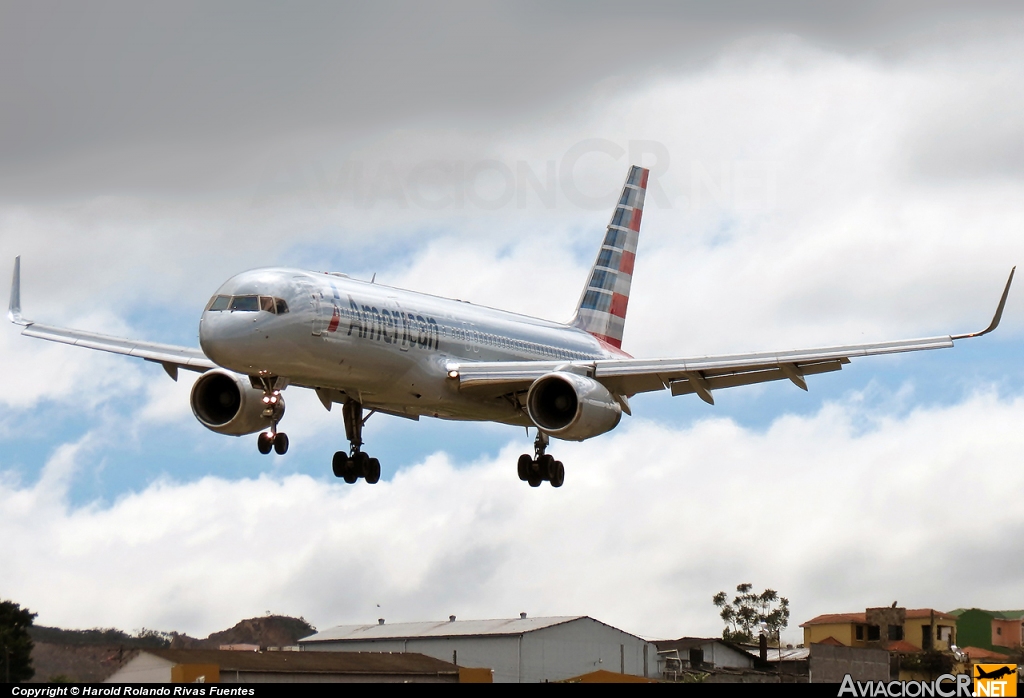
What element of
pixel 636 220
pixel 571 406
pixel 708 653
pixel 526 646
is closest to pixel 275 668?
pixel 571 406

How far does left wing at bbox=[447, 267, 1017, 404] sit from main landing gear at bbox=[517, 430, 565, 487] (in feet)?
11.4

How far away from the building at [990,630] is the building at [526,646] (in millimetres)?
15696

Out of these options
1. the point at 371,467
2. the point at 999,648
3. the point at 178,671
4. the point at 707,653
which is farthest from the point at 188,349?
the point at 999,648

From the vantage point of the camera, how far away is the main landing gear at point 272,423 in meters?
40.8

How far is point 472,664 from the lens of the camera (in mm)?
54781

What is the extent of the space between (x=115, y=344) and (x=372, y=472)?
31.8ft

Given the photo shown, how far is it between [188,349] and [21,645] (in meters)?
13.2

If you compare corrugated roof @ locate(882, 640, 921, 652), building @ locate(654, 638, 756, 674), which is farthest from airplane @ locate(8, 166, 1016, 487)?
building @ locate(654, 638, 756, 674)

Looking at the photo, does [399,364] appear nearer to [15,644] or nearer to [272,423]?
[272,423]

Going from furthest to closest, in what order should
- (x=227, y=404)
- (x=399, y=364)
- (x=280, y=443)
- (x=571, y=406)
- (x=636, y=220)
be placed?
(x=636, y=220) → (x=227, y=404) → (x=571, y=406) → (x=399, y=364) → (x=280, y=443)

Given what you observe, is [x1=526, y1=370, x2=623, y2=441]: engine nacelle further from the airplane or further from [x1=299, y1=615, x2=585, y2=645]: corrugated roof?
[x1=299, y1=615, x2=585, y2=645]: corrugated roof

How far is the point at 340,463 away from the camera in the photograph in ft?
156

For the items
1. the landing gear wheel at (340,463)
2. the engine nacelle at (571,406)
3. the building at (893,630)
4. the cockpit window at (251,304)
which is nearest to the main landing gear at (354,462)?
the landing gear wheel at (340,463)

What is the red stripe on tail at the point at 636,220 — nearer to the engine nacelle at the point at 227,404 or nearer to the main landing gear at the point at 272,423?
the engine nacelle at the point at 227,404
